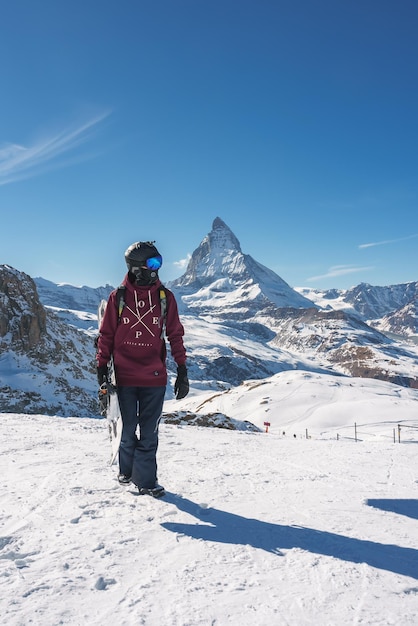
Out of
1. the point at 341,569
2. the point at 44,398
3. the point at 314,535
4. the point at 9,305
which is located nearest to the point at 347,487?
the point at 314,535

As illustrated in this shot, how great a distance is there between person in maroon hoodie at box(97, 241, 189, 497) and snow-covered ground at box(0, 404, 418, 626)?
65cm

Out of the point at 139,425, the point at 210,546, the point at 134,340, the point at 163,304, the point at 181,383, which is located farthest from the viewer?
the point at 181,383

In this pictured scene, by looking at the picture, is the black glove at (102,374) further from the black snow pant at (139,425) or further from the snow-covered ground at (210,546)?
the snow-covered ground at (210,546)

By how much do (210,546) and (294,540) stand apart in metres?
0.75

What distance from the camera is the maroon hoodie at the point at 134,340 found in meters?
5.05

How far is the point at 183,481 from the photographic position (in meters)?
5.51

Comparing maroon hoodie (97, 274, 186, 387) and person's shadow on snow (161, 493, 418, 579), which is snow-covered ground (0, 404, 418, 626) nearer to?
person's shadow on snow (161, 493, 418, 579)

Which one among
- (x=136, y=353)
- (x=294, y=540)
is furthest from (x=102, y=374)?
(x=294, y=540)

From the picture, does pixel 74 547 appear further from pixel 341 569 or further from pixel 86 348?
pixel 86 348

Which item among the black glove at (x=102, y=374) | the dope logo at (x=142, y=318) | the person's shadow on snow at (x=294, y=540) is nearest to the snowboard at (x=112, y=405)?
the black glove at (x=102, y=374)

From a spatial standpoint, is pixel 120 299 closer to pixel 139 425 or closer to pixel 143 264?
pixel 143 264

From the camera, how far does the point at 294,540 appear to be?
3592 millimetres

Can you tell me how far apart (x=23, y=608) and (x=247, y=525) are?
6.96ft

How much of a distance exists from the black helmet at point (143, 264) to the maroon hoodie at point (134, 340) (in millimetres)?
115
